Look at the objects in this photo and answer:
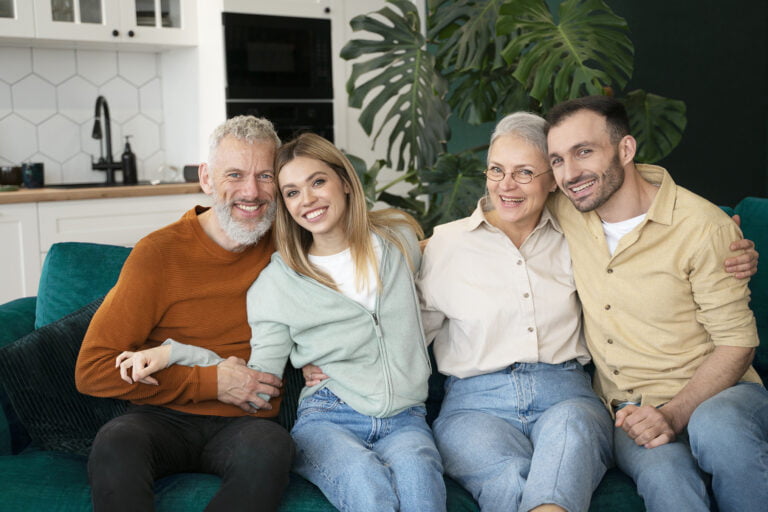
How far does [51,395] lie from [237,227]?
0.61 metres

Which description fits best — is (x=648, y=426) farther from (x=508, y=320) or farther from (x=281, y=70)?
(x=281, y=70)

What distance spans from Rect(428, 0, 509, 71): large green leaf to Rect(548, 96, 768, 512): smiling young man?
1.22 m

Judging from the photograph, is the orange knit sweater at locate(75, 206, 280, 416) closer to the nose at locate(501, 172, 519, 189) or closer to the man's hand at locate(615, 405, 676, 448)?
the nose at locate(501, 172, 519, 189)

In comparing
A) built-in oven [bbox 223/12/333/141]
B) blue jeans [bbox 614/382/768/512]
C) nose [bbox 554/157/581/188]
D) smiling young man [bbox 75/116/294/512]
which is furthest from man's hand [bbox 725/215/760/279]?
built-in oven [bbox 223/12/333/141]

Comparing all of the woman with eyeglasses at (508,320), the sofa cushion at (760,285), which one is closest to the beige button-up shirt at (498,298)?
the woman with eyeglasses at (508,320)

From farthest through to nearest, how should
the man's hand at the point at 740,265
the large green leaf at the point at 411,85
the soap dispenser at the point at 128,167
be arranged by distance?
the soap dispenser at the point at 128,167 < the large green leaf at the point at 411,85 < the man's hand at the point at 740,265

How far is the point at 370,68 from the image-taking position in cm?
321

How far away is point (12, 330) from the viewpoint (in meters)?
2.15

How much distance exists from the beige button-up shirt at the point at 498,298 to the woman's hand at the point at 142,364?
2.24 ft

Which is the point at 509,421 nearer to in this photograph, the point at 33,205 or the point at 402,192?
the point at 33,205

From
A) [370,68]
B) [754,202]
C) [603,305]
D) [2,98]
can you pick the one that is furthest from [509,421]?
[2,98]

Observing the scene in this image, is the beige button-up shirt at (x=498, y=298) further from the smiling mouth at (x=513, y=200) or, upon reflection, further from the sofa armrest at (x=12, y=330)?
the sofa armrest at (x=12, y=330)

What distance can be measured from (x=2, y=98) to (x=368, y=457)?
3.39 m

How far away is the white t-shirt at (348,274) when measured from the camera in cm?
196
